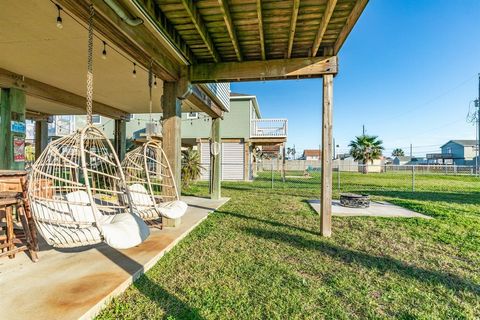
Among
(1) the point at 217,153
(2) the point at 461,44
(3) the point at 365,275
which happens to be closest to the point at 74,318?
(3) the point at 365,275

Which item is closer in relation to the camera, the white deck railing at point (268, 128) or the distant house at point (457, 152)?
the white deck railing at point (268, 128)

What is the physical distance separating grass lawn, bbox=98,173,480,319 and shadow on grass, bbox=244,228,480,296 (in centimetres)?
1

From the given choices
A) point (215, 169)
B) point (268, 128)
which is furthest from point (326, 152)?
point (268, 128)

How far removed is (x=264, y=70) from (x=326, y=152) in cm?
178

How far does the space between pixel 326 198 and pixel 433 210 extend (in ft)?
12.8

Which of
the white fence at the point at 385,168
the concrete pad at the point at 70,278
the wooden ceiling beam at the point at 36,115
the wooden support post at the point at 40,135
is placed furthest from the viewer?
the white fence at the point at 385,168

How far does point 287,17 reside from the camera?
11.3ft

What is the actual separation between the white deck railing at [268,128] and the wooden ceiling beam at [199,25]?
10695 mm

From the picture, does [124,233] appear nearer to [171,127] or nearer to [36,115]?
[171,127]

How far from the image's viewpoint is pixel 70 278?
2545mm

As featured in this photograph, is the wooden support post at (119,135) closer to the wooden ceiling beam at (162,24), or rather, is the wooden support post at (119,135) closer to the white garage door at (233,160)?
the white garage door at (233,160)

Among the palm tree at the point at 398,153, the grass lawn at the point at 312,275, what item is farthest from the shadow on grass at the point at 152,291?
the palm tree at the point at 398,153

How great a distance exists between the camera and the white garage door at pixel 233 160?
50.5 ft

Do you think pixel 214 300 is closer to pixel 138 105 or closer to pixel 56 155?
pixel 56 155
